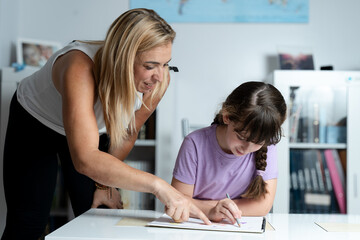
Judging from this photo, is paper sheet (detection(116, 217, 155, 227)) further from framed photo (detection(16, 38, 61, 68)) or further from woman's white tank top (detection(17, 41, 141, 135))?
framed photo (detection(16, 38, 61, 68))

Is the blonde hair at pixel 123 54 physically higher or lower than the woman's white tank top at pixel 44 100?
higher

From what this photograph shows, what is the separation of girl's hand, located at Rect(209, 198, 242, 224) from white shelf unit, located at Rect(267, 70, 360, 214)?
107 centimetres

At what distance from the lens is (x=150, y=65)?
1089 millimetres

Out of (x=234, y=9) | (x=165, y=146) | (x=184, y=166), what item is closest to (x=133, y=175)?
(x=184, y=166)

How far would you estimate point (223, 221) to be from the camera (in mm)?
1045

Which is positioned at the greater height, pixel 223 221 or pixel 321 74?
pixel 321 74

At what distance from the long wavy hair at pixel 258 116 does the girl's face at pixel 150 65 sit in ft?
0.90

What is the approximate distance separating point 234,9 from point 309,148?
85 cm

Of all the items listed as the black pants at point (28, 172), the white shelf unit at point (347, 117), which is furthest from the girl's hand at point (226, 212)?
the white shelf unit at point (347, 117)

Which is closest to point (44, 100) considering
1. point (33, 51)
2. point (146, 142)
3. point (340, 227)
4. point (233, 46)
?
point (340, 227)

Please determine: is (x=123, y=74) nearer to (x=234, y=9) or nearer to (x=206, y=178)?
(x=206, y=178)

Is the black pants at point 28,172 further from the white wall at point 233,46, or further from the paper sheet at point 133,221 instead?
the white wall at point 233,46

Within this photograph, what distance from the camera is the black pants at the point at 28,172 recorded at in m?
1.20

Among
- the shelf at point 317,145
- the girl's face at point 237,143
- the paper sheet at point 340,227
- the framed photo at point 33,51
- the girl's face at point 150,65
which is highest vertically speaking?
the framed photo at point 33,51
